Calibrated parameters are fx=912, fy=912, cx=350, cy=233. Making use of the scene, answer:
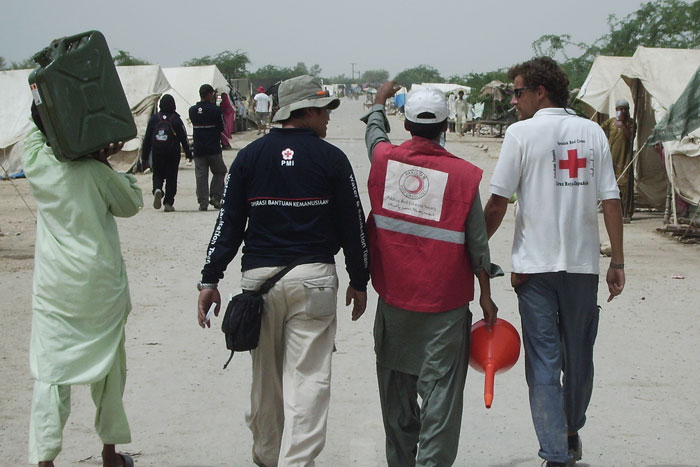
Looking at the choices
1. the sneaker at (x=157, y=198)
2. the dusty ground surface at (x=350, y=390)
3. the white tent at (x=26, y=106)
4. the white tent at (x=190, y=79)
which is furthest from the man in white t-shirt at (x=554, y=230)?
the white tent at (x=190, y=79)

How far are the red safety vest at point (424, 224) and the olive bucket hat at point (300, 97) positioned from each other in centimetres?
37

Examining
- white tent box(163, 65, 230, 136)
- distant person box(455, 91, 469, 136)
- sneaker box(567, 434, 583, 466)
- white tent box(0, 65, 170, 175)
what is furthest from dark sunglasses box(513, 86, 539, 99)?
distant person box(455, 91, 469, 136)

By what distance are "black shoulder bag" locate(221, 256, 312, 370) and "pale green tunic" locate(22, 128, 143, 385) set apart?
61 centimetres

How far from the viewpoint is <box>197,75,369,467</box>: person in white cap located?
12.7 ft

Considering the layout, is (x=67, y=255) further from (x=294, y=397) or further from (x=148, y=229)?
(x=148, y=229)

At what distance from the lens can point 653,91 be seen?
13.1m

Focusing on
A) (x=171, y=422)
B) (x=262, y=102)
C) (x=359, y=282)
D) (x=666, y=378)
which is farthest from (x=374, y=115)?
(x=262, y=102)

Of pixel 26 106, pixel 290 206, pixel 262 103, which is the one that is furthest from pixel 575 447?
pixel 262 103

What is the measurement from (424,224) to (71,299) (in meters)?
1.60

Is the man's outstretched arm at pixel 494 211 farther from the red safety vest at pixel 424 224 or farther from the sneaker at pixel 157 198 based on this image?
the sneaker at pixel 157 198

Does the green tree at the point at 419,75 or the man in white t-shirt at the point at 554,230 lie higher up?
the man in white t-shirt at the point at 554,230

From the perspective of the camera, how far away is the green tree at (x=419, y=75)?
13152 centimetres

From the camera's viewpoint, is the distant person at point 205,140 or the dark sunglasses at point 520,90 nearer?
the dark sunglasses at point 520,90

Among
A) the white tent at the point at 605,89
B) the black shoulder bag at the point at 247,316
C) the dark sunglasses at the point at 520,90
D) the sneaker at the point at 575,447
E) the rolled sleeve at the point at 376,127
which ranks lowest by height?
the sneaker at the point at 575,447
